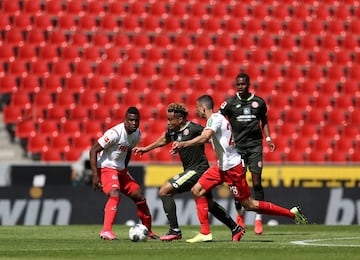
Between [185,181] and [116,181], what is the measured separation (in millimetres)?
962

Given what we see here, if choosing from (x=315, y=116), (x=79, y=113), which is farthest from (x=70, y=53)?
(x=315, y=116)

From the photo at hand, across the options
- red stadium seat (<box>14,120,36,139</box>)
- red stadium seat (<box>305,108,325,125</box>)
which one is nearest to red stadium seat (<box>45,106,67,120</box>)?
red stadium seat (<box>14,120,36,139</box>)

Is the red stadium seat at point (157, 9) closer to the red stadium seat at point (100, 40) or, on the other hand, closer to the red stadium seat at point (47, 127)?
the red stadium seat at point (100, 40)

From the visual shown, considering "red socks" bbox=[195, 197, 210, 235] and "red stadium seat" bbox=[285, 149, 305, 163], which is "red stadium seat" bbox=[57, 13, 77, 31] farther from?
"red socks" bbox=[195, 197, 210, 235]

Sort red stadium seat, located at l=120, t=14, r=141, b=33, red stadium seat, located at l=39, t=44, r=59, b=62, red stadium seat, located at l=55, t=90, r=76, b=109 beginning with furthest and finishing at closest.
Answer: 1. red stadium seat, located at l=120, t=14, r=141, b=33
2. red stadium seat, located at l=39, t=44, r=59, b=62
3. red stadium seat, located at l=55, t=90, r=76, b=109

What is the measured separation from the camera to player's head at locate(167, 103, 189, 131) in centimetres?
1253

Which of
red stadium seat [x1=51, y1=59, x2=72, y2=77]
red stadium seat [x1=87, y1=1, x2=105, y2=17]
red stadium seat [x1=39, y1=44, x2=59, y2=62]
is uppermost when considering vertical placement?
red stadium seat [x1=87, y1=1, x2=105, y2=17]

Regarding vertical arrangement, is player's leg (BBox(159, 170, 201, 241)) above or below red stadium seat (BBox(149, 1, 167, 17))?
below

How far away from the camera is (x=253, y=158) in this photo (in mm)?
14633

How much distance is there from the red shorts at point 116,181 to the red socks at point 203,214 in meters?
1.28

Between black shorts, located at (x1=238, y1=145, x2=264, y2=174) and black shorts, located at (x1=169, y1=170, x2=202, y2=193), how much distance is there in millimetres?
1970

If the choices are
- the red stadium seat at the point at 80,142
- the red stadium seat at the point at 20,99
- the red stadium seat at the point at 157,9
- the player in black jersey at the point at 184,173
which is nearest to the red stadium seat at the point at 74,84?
the red stadium seat at the point at 20,99

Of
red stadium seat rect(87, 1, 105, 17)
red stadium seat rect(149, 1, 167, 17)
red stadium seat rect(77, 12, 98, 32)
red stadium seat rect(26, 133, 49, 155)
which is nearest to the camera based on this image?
red stadium seat rect(26, 133, 49, 155)

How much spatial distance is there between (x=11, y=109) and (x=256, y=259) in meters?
14.8
